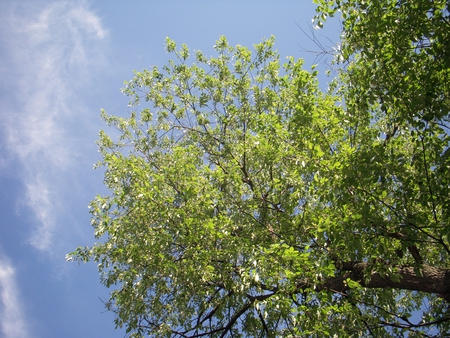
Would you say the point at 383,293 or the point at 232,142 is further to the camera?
the point at 232,142

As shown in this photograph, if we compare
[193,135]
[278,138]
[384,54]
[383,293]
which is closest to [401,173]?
[384,54]

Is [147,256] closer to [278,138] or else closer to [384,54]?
[278,138]

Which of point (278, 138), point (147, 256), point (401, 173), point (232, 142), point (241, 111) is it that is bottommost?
point (401, 173)

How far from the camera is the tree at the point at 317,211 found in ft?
18.4

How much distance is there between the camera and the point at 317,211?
22.3ft

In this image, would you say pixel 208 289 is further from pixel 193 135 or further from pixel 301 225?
pixel 193 135

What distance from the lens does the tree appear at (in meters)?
5.60

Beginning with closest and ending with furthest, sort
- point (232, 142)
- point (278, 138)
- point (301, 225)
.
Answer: point (301, 225)
point (278, 138)
point (232, 142)

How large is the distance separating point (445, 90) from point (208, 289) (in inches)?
236

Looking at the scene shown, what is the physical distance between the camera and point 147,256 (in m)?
7.84

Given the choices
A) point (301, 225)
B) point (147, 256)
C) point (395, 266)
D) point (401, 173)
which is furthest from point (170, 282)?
point (401, 173)

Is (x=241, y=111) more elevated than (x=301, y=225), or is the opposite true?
(x=241, y=111)

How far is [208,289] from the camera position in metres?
7.81

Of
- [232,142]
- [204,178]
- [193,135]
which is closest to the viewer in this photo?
[204,178]
